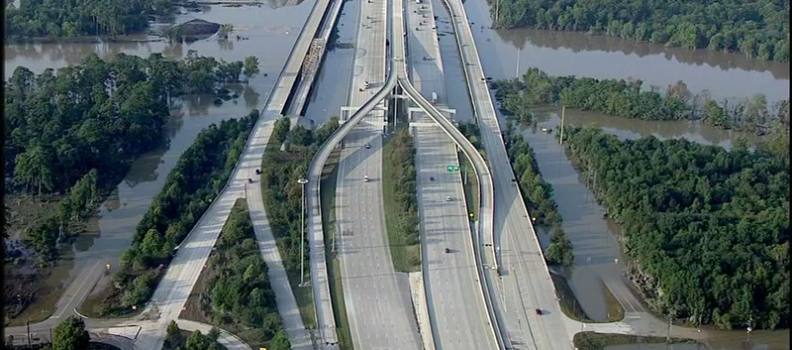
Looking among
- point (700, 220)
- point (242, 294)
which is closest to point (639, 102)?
point (700, 220)

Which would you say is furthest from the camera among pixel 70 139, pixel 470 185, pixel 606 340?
pixel 70 139

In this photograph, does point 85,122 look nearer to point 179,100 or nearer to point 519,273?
point 179,100

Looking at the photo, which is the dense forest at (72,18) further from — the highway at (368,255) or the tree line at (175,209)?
the tree line at (175,209)

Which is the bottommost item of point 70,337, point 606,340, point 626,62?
point 606,340

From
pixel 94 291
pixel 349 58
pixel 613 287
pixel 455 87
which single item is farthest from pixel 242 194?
pixel 349 58

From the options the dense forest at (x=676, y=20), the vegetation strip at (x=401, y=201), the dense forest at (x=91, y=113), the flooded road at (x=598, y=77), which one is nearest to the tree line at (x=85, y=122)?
the dense forest at (x=91, y=113)

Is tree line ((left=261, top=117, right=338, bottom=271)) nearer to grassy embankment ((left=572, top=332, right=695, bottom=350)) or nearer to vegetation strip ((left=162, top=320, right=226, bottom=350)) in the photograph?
vegetation strip ((left=162, top=320, right=226, bottom=350))

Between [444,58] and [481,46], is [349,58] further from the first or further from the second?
[481,46]
